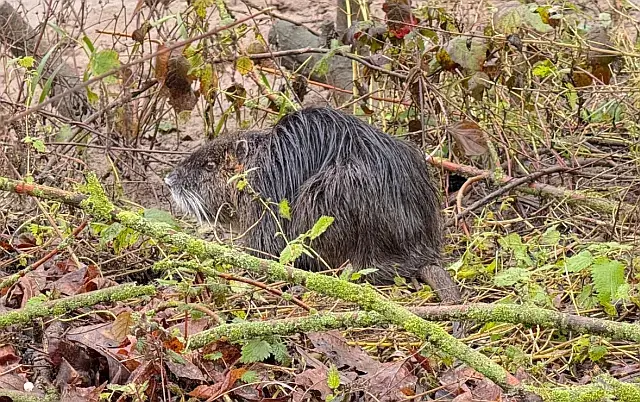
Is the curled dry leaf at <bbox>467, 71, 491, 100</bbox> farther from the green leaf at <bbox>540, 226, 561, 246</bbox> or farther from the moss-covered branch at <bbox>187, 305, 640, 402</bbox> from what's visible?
the moss-covered branch at <bbox>187, 305, 640, 402</bbox>

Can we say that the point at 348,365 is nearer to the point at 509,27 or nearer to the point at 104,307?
the point at 104,307

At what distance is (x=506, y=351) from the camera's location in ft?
8.64

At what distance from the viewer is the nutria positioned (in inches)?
144

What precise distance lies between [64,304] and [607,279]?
148 cm

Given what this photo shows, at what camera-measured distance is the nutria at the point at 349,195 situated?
144 inches

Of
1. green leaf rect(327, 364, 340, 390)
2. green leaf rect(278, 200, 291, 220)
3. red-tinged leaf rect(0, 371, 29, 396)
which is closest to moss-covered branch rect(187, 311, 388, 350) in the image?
green leaf rect(327, 364, 340, 390)

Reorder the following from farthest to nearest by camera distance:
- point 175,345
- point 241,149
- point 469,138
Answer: point 241,149, point 469,138, point 175,345

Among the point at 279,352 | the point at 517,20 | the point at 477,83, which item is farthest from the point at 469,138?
the point at 279,352

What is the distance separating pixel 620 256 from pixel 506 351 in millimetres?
839

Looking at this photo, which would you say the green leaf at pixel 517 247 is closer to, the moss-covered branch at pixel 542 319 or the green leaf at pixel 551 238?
the green leaf at pixel 551 238

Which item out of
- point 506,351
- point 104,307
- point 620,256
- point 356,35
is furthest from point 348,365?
point 356,35

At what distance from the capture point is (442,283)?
348 cm

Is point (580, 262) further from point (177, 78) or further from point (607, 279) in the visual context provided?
point (177, 78)

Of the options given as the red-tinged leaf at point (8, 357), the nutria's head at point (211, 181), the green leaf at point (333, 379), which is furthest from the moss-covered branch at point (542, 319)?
the nutria's head at point (211, 181)
